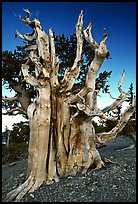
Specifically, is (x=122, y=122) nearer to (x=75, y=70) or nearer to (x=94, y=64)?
(x=94, y=64)

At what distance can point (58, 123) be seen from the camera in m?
6.51

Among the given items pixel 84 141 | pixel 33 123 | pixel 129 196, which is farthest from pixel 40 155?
pixel 129 196

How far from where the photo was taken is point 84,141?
6.58 meters

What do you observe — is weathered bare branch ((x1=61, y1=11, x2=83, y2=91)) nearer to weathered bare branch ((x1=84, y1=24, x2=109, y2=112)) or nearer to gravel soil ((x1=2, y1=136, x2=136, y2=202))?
weathered bare branch ((x1=84, y1=24, x2=109, y2=112))

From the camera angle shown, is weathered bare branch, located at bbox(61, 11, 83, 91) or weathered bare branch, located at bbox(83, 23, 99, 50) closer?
weathered bare branch, located at bbox(61, 11, 83, 91)

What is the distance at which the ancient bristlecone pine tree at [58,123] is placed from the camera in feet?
20.1

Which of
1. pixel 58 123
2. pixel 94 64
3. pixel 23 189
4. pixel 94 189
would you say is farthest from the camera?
pixel 94 64

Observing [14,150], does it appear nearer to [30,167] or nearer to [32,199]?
[30,167]

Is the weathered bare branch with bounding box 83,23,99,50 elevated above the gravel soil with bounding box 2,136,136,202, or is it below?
above

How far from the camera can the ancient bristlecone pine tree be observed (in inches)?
241

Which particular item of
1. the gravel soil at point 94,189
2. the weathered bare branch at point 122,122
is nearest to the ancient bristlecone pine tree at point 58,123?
the weathered bare branch at point 122,122

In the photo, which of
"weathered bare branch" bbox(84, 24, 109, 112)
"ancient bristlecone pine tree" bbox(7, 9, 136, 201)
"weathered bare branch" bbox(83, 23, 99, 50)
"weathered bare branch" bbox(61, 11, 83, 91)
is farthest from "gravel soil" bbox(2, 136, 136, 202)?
"weathered bare branch" bbox(83, 23, 99, 50)

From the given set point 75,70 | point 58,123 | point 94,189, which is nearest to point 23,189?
point 94,189

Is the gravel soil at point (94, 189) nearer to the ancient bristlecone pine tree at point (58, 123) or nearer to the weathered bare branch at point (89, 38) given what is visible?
the ancient bristlecone pine tree at point (58, 123)
